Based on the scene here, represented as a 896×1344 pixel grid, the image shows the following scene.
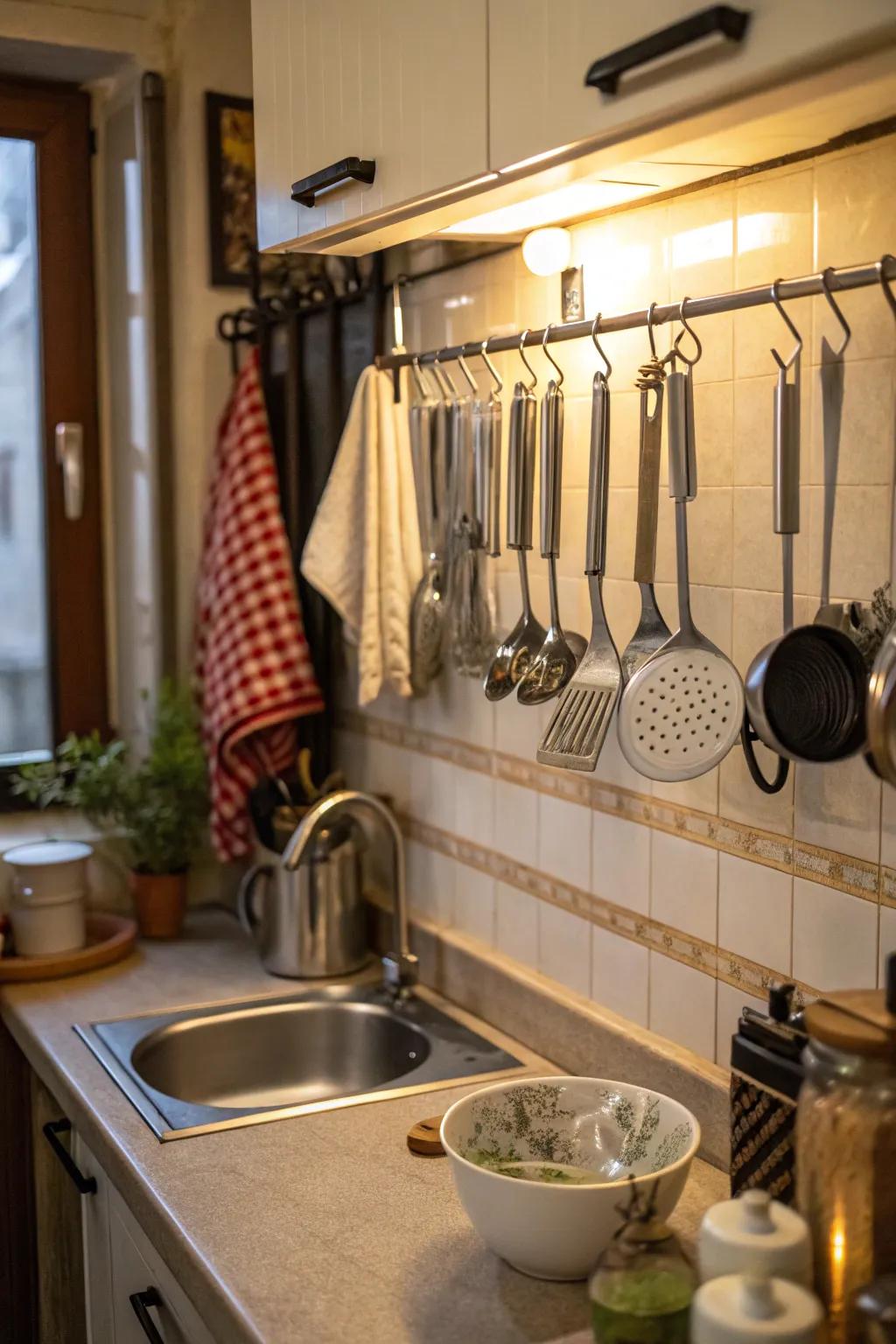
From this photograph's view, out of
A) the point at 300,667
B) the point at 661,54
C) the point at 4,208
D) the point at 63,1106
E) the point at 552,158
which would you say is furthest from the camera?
the point at 4,208

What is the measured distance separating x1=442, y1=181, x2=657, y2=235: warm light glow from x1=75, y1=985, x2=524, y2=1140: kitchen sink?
38.5 inches

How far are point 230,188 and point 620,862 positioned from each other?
4.54ft

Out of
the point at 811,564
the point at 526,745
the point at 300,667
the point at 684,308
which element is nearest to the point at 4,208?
the point at 300,667

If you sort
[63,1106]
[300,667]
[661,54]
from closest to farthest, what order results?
1. [661,54]
2. [63,1106]
3. [300,667]

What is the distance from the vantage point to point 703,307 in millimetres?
1246

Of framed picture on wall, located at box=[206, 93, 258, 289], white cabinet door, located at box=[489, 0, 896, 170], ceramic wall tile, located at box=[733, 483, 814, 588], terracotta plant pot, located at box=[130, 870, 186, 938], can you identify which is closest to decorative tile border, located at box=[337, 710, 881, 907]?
ceramic wall tile, located at box=[733, 483, 814, 588]

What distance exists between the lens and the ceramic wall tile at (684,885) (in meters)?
1.44

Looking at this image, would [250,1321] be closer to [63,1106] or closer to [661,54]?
[63,1106]

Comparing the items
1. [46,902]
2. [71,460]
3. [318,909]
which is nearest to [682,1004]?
[318,909]

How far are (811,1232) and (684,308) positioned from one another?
0.78 metres

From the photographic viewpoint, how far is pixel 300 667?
216 cm

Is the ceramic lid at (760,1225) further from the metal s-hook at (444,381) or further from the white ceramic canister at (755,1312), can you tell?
the metal s-hook at (444,381)

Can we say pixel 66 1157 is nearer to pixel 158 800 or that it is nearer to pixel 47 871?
pixel 47 871

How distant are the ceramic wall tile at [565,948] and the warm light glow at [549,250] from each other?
2.50ft
